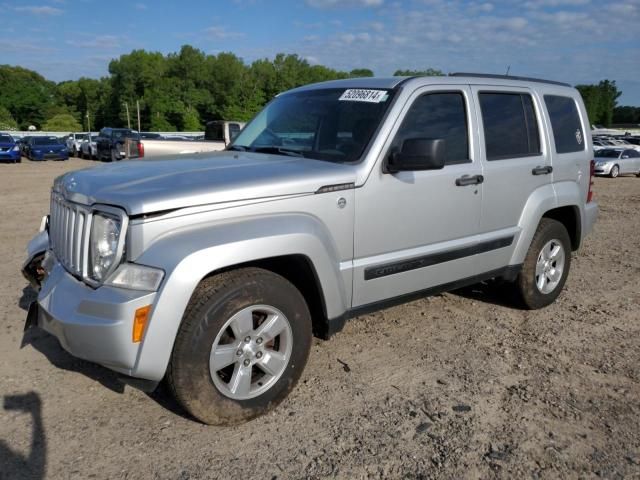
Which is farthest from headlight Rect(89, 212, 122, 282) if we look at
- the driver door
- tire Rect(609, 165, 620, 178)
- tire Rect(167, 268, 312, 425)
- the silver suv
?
tire Rect(609, 165, 620, 178)

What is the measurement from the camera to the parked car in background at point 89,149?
30.1 m

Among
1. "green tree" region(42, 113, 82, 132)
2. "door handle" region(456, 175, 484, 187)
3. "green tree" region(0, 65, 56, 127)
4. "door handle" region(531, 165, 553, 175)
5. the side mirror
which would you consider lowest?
"door handle" region(456, 175, 484, 187)

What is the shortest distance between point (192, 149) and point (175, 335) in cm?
976

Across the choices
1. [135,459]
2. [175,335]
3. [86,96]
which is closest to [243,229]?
[175,335]

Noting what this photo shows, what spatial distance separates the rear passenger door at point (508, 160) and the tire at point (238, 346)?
184 cm

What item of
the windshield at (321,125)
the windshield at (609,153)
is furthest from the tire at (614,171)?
the windshield at (321,125)

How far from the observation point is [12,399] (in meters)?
3.36

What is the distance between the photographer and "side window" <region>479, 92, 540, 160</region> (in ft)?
14.0

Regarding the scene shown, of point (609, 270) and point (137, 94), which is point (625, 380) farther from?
point (137, 94)

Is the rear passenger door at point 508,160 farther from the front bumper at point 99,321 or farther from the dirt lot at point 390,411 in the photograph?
the front bumper at point 99,321

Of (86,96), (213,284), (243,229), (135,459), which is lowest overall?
(135,459)

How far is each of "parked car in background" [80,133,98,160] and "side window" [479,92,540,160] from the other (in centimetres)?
2844

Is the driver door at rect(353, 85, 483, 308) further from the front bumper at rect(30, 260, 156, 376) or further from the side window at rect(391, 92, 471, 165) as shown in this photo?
the front bumper at rect(30, 260, 156, 376)

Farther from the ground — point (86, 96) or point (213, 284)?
point (86, 96)
